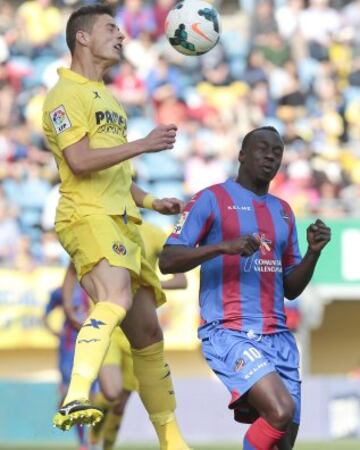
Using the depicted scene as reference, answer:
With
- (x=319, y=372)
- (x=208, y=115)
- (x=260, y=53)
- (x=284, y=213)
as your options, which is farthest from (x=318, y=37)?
(x=284, y=213)

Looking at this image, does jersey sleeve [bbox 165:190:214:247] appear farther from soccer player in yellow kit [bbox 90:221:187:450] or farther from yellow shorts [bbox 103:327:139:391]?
yellow shorts [bbox 103:327:139:391]

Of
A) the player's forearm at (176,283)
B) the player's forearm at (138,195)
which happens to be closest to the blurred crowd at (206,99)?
the player's forearm at (176,283)

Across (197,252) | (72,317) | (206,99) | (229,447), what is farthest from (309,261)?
(206,99)

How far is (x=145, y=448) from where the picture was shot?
13.3 meters

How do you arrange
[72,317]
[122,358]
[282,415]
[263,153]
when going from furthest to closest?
[122,358] → [72,317] → [263,153] → [282,415]

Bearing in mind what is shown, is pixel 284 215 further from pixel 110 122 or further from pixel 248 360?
pixel 110 122

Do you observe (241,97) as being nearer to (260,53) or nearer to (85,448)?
Answer: (260,53)

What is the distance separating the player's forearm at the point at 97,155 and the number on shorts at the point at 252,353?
116 cm

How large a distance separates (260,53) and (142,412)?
6.32 metres

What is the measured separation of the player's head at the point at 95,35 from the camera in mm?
7371

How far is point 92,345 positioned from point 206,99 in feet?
39.2

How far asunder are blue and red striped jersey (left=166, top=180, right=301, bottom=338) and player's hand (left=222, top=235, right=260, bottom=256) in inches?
17.0

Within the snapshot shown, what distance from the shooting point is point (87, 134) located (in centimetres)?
720

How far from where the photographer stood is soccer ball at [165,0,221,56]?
25.4 feet
